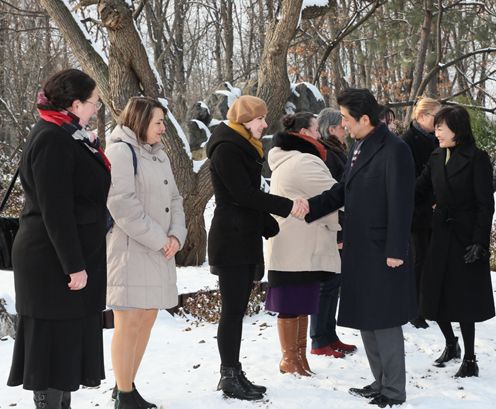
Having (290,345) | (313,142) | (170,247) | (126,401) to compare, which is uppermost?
(313,142)

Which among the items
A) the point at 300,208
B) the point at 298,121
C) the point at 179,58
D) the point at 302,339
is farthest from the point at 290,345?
the point at 179,58

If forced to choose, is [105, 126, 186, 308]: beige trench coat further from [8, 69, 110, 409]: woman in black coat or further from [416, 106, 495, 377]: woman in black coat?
[416, 106, 495, 377]: woman in black coat

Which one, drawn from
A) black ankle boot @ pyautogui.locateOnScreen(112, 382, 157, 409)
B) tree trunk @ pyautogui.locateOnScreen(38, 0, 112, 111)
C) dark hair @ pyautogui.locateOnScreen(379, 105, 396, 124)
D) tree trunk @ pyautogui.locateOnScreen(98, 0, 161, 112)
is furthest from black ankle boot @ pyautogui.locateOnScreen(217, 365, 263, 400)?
tree trunk @ pyautogui.locateOnScreen(38, 0, 112, 111)

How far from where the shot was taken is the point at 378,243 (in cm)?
377

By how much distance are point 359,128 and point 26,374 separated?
235cm

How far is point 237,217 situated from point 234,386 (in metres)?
1.08

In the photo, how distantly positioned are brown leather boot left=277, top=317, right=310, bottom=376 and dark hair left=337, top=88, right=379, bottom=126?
1470mm

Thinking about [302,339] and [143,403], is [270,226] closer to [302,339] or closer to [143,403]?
[302,339]

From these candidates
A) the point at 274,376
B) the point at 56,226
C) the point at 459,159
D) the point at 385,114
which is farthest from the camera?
the point at 385,114

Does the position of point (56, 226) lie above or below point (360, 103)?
below

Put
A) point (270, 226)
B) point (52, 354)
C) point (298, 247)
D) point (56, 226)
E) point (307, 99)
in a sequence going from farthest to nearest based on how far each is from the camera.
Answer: point (307, 99) < point (298, 247) < point (270, 226) < point (52, 354) < point (56, 226)

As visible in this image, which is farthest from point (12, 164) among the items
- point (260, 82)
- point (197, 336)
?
point (197, 336)

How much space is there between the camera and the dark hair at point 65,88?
123 inches

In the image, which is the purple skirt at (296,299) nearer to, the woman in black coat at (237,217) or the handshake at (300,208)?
the woman in black coat at (237,217)
